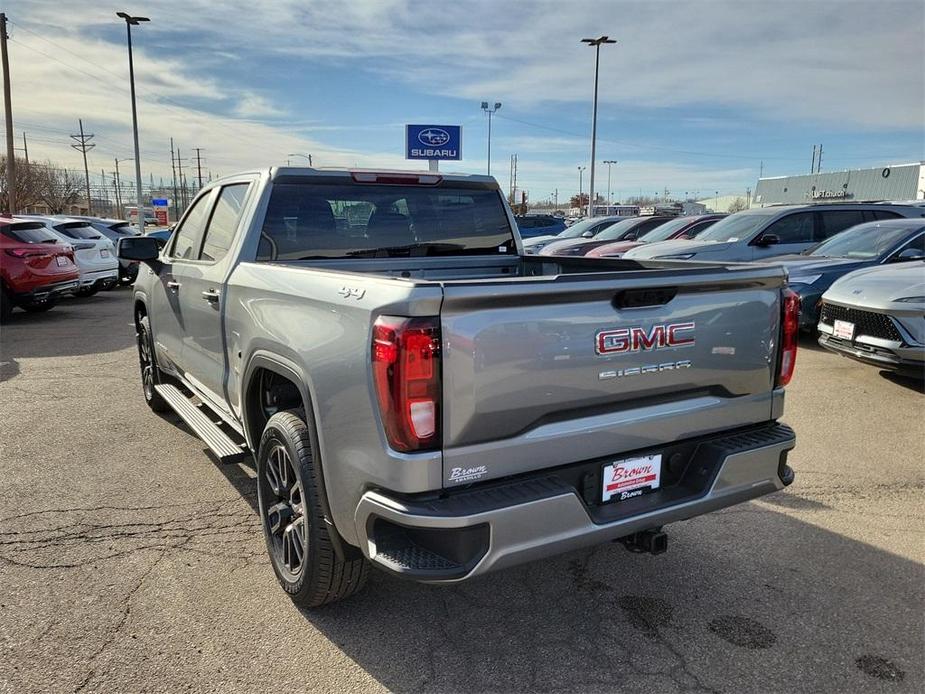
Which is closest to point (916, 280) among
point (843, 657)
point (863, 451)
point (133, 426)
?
point (863, 451)

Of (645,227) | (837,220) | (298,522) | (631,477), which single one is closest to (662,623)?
(631,477)

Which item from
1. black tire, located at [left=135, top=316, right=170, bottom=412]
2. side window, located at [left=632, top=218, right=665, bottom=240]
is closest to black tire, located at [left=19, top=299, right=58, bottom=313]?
black tire, located at [left=135, top=316, right=170, bottom=412]

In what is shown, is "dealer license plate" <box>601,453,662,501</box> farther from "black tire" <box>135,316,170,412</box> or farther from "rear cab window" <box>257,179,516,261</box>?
"black tire" <box>135,316,170,412</box>

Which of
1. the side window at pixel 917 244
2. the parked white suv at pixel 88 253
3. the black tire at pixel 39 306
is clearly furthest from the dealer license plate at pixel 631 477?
the parked white suv at pixel 88 253

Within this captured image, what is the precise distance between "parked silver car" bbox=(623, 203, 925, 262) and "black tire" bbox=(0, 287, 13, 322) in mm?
10843

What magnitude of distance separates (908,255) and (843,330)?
2.69 metres

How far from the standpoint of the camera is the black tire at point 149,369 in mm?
5742

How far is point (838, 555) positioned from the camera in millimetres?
3539

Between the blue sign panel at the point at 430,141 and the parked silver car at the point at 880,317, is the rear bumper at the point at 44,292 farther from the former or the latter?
the blue sign panel at the point at 430,141

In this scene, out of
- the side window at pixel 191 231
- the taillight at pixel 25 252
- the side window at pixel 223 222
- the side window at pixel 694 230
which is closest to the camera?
the side window at pixel 223 222

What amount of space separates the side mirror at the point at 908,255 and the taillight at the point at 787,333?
652 cm

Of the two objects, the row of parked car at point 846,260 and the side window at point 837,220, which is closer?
the row of parked car at point 846,260

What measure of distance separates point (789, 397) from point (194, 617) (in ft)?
17.8

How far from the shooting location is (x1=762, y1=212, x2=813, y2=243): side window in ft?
36.0
